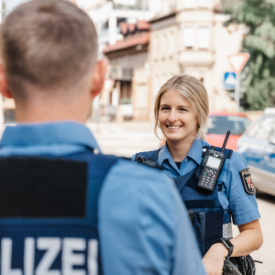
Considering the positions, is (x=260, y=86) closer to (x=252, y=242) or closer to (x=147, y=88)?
(x=147, y=88)

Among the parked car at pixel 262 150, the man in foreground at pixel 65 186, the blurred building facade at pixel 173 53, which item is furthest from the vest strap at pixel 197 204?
the blurred building facade at pixel 173 53

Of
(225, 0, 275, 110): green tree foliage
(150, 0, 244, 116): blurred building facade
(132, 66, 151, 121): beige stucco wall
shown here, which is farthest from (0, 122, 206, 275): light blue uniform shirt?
(132, 66, 151, 121): beige stucco wall

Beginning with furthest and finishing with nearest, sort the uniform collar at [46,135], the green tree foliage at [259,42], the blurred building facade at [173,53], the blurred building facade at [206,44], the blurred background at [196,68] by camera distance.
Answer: the blurred building facade at [173,53]
the blurred building facade at [206,44]
the green tree foliage at [259,42]
the blurred background at [196,68]
the uniform collar at [46,135]

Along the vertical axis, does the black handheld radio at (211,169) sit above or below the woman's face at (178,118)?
below

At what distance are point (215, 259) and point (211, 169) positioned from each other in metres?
0.46

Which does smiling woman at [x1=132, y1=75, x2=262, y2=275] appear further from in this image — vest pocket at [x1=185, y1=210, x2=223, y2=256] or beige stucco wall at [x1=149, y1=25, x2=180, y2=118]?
beige stucco wall at [x1=149, y1=25, x2=180, y2=118]

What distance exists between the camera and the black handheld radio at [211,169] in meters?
2.23

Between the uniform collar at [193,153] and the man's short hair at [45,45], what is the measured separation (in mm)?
1428

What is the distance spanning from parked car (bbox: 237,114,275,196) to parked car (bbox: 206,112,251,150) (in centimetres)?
72

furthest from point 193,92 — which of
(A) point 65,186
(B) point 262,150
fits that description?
(B) point 262,150

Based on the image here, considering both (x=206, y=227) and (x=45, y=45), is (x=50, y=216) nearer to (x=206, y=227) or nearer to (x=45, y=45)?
(x=45, y=45)

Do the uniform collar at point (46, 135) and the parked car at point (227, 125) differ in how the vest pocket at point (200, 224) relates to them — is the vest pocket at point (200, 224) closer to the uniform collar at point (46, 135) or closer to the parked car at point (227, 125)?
the uniform collar at point (46, 135)

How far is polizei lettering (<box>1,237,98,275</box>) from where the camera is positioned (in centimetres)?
107

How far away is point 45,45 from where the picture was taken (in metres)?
1.10
